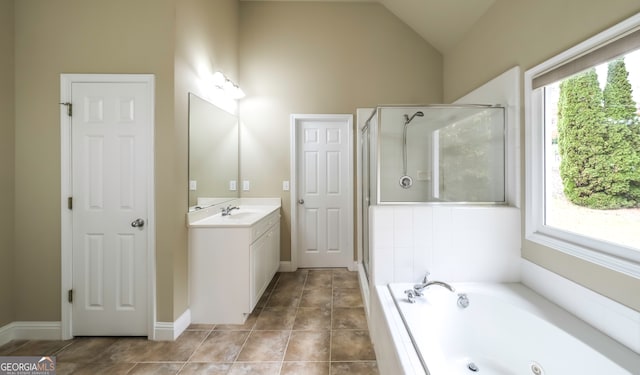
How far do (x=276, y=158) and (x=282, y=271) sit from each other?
5.03 feet

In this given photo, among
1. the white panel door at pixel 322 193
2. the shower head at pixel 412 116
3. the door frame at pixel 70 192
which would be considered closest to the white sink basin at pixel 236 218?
the door frame at pixel 70 192

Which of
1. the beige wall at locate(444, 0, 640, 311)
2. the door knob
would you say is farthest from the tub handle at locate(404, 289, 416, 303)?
the door knob

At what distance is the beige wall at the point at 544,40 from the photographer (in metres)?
1.25

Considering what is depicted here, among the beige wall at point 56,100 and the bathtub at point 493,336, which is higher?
the beige wall at point 56,100

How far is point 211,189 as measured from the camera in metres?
2.77

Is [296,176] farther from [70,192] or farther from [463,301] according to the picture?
[463,301]

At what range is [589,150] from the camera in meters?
1.46

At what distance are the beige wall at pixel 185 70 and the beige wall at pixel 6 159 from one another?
1.22 metres

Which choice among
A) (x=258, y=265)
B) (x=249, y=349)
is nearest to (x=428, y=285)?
(x=249, y=349)

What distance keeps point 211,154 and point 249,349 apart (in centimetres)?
185

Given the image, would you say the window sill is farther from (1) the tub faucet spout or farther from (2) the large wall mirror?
(2) the large wall mirror

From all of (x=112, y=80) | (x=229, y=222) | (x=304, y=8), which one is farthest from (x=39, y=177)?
(x=304, y=8)

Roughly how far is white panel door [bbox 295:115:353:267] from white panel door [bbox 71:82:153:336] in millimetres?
1920

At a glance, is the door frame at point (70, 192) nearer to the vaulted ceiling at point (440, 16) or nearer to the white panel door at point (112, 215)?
the white panel door at point (112, 215)
